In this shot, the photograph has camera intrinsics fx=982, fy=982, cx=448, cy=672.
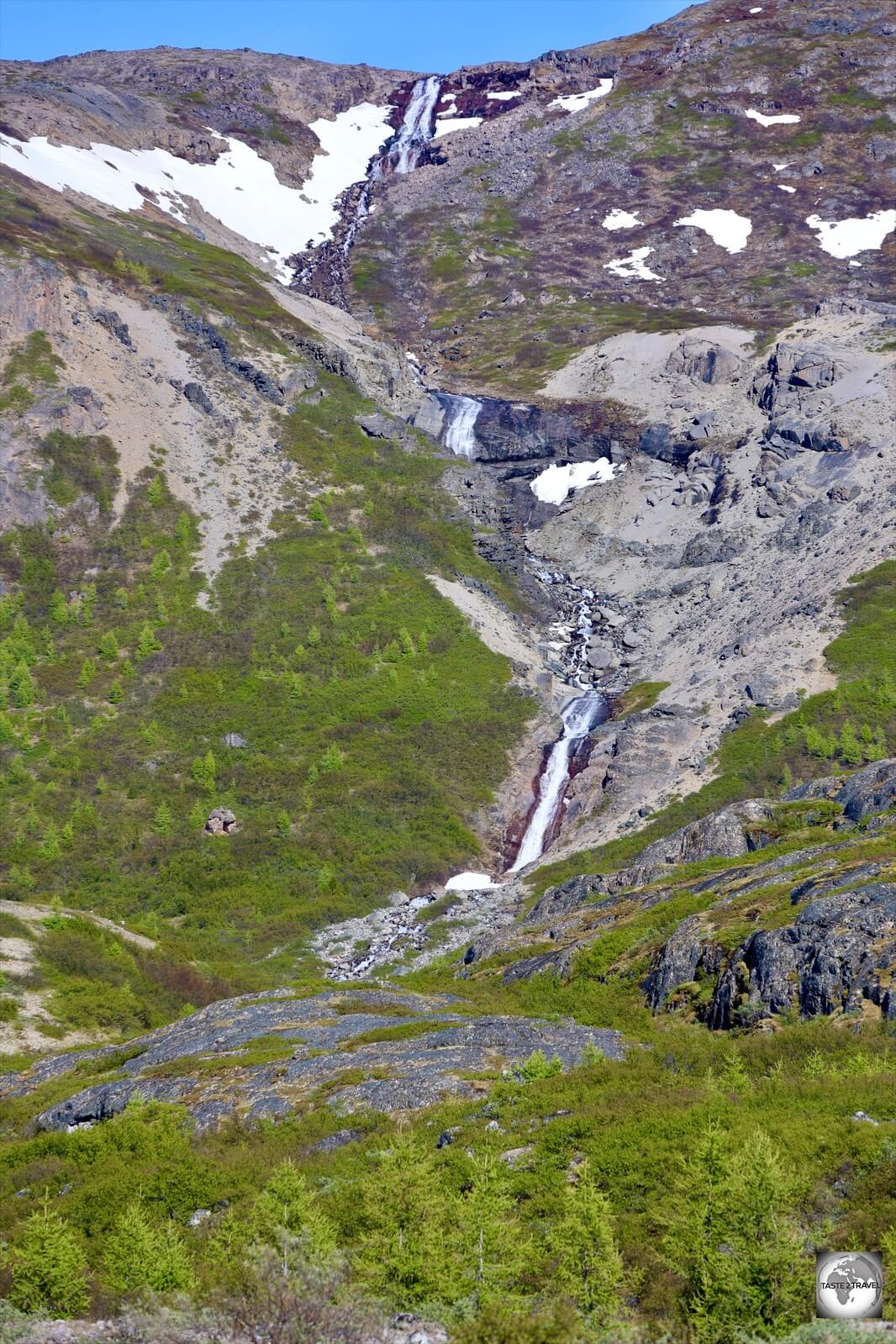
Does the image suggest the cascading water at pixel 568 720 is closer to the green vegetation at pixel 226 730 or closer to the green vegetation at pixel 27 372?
the green vegetation at pixel 226 730

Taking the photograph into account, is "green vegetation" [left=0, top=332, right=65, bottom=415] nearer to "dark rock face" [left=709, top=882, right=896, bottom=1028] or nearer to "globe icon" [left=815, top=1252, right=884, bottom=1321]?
"dark rock face" [left=709, top=882, right=896, bottom=1028]

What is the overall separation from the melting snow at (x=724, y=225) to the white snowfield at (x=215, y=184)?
65367 mm

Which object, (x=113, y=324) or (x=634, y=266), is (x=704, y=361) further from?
(x=113, y=324)

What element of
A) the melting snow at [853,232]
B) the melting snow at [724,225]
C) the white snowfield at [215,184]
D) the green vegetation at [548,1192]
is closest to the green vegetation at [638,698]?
the green vegetation at [548,1192]

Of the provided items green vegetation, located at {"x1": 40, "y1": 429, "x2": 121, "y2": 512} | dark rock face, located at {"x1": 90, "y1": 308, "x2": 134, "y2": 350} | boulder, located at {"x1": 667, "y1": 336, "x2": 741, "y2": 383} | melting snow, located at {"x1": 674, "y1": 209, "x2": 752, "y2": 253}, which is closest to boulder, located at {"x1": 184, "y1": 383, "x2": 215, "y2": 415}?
dark rock face, located at {"x1": 90, "y1": 308, "x2": 134, "y2": 350}

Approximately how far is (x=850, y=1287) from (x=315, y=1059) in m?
16.5

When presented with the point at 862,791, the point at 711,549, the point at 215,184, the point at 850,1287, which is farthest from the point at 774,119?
the point at 850,1287

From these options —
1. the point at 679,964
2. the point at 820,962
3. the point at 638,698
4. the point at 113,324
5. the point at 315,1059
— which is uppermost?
the point at 113,324

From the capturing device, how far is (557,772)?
69.8 metres

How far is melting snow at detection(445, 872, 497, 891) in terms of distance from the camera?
58656 millimetres

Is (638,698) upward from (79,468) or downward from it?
downward

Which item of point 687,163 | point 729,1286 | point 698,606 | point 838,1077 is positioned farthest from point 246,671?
point 687,163

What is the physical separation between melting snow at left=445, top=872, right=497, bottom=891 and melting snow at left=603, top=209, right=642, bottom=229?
150 m

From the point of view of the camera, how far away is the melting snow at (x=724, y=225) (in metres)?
165
